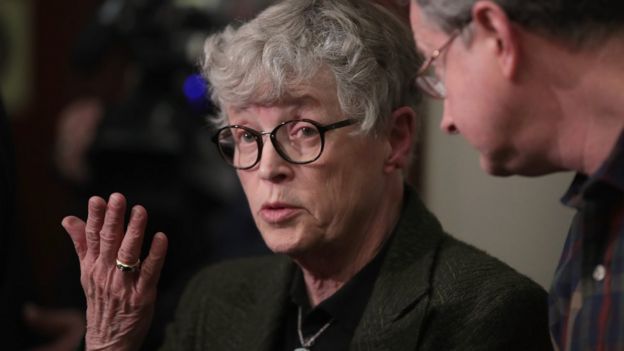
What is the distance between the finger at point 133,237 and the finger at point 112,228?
0.01 meters

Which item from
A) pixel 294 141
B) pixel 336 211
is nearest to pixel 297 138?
pixel 294 141

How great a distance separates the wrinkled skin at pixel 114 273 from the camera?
213 centimetres

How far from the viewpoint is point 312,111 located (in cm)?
214

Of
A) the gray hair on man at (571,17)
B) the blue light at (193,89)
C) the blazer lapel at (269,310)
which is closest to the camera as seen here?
the gray hair on man at (571,17)

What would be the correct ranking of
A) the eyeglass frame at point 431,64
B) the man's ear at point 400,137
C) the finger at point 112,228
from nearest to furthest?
the eyeglass frame at point 431,64 < the finger at point 112,228 < the man's ear at point 400,137

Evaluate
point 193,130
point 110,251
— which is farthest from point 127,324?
point 193,130

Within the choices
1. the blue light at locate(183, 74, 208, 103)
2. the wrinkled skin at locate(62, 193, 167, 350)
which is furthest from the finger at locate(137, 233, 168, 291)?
the blue light at locate(183, 74, 208, 103)

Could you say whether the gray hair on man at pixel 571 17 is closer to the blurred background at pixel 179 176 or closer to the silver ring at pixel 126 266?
the silver ring at pixel 126 266

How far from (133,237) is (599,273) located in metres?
0.94

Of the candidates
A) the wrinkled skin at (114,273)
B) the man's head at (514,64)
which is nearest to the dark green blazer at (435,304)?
the wrinkled skin at (114,273)

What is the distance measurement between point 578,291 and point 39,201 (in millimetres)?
4768

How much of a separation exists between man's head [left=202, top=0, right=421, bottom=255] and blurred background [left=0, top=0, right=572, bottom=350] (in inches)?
25.2

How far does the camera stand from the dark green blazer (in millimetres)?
2119

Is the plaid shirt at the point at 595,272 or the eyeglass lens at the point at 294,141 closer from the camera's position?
the plaid shirt at the point at 595,272
